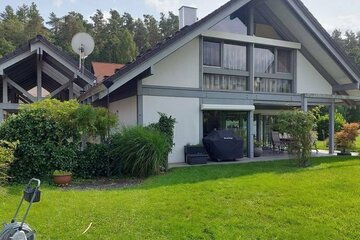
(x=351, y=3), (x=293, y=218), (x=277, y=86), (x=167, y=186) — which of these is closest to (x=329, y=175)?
(x=293, y=218)

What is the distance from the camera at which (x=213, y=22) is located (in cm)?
1180

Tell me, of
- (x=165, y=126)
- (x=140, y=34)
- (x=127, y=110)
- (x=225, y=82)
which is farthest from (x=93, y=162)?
(x=140, y=34)

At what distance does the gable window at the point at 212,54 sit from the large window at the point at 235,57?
0.32 m

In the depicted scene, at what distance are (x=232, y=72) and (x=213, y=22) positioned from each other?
2.46 m

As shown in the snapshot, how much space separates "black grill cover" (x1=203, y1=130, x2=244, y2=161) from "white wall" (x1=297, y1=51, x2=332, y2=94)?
4916 millimetres

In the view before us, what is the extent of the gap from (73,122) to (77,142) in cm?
75

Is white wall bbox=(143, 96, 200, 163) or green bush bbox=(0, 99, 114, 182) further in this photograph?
white wall bbox=(143, 96, 200, 163)

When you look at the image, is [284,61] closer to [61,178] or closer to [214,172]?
[214,172]

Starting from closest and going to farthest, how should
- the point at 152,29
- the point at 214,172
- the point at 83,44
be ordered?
1. the point at 214,172
2. the point at 83,44
3. the point at 152,29

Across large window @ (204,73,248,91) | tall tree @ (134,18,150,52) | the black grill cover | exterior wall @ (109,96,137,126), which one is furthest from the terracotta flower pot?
tall tree @ (134,18,150,52)

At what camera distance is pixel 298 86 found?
1516 centimetres

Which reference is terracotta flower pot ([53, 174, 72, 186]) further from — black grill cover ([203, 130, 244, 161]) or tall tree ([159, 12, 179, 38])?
tall tree ([159, 12, 179, 38])

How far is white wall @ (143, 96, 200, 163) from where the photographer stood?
1184 centimetres

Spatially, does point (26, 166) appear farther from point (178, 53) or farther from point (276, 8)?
point (276, 8)
